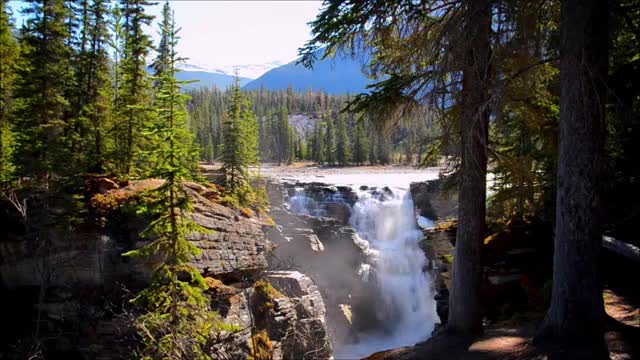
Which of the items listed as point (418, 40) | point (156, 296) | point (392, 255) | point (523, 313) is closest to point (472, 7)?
point (418, 40)

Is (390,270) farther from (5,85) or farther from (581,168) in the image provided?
(581,168)

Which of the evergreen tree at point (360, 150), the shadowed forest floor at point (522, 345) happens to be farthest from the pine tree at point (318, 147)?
the shadowed forest floor at point (522, 345)

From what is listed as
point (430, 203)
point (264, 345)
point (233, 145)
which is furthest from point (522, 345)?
point (430, 203)

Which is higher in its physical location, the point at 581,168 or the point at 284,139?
the point at 284,139

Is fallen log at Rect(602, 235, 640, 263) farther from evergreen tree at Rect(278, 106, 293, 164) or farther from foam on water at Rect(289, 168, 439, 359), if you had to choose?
evergreen tree at Rect(278, 106, 293, 164)

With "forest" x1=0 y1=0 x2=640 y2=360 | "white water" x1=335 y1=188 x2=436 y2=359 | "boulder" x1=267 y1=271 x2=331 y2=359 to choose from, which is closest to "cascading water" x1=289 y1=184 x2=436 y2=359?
"white water" x1=335 y1=188 x2=436 y2=359

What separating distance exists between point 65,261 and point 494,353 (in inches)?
590

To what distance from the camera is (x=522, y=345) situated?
23.0 ft

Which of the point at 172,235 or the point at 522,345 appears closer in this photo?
the point at 522,345

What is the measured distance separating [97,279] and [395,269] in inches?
974

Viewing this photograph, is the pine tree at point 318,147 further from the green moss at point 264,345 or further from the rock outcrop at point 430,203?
the green moss at point 264,345

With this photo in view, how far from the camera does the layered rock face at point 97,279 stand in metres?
15.5

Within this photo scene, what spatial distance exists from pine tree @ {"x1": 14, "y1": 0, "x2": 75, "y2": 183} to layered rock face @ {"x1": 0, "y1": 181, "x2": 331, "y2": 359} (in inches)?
137

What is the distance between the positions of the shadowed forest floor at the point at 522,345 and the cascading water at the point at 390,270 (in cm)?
2092
